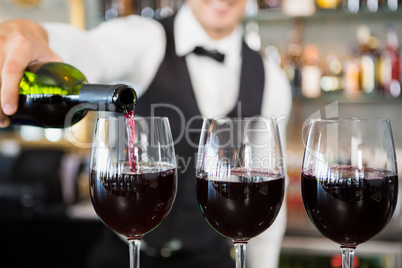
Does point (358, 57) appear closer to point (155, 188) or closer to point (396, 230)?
point (396, 230)

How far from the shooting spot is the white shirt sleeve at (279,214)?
167 centimetres

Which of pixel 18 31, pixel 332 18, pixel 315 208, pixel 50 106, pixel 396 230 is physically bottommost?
pixel 396 230

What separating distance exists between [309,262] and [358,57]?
122 cm

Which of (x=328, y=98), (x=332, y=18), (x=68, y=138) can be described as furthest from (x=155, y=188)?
(x=68, y=138)

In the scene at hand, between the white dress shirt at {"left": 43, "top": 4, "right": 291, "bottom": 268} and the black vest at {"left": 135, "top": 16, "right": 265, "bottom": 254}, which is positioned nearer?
the white dress shirt at {"left": 43, "top": 4, "right": 291, "bottom": 268}

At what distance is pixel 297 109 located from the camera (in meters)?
3.19

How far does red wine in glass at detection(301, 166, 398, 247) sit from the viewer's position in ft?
2.33

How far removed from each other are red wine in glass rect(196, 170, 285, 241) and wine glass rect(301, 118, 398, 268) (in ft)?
0.18

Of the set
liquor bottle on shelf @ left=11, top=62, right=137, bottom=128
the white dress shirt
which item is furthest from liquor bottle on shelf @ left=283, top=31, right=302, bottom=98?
liquor bottle on shelf @ left=11, top=62, right=137, bottom=128

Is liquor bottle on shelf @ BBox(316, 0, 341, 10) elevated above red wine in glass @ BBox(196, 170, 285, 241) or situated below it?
above

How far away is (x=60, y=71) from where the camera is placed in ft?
2.89

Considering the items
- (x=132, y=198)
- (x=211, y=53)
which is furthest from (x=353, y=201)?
(x=211, y=53)

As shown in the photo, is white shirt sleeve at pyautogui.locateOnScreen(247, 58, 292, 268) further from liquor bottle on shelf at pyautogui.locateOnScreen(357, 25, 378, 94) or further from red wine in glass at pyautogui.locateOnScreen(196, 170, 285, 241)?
liquor bottle on shelf at pyautogui.locateOnScreen(357, 25, 378, 94)

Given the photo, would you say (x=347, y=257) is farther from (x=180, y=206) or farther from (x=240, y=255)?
(x=180, y=206)
